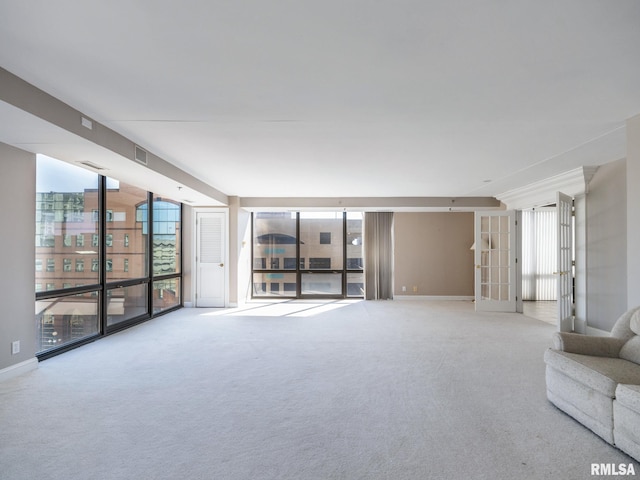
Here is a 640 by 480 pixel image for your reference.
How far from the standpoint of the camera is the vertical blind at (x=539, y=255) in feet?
28.8

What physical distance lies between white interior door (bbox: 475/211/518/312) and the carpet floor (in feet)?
8.16

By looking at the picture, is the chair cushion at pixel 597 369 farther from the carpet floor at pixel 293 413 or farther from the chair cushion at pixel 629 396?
the carpet floor at pixel 293 413

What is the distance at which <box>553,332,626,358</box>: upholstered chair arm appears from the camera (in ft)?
9.34

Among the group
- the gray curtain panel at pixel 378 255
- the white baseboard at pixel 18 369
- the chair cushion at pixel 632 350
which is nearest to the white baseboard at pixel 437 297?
the gray curtain panel at pixel 378 255

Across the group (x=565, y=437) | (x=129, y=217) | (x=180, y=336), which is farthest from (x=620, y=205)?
(x=129, y=217)

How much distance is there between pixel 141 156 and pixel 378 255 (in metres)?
6.09

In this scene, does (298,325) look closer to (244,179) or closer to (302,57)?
(244,179)

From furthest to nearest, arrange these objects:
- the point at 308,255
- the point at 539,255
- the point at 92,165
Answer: the point at 308,255, the point at 539,255, the point at 92,165

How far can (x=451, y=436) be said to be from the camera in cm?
244

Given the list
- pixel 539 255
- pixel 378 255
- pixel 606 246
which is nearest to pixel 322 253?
pixel 378 255

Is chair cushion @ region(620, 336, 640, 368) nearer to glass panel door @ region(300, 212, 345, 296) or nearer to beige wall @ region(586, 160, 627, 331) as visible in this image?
beige wall @ region(586, 160, 627, 331)

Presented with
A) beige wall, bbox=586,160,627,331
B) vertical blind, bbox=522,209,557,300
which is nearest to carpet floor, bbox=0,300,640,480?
beige wall, bbox=586,160,627,331

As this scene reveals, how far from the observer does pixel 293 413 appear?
2777 millimetres

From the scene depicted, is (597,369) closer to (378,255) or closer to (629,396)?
(629,396)
